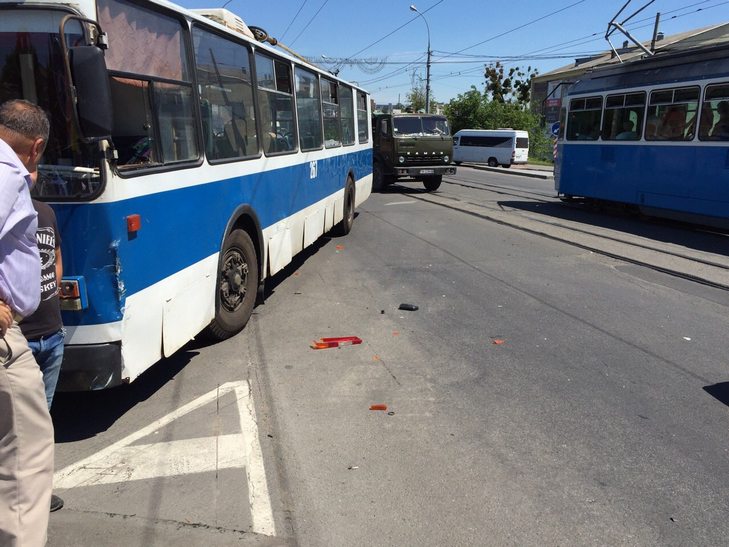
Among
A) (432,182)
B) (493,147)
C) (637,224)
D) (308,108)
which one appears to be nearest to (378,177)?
(432,182)

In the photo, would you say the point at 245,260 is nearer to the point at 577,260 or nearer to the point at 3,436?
the point at 3,436

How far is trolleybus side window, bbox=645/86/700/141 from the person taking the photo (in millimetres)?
11344

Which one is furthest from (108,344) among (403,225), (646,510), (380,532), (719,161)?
(719,161)

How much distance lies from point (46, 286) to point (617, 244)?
394 inches

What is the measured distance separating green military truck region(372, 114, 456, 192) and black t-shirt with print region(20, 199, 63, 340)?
55.1ft

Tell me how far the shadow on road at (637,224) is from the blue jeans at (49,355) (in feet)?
33.6

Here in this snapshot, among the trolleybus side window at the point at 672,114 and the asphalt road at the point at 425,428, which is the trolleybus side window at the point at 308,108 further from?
the trolleybus side window at the point at 672,114

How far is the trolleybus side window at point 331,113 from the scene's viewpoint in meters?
9.24

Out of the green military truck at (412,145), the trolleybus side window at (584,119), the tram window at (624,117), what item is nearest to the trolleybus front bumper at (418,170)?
the green military truck at (412,145)

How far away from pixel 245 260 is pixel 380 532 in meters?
3.42

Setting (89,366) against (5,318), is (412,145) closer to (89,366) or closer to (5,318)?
(89,366)

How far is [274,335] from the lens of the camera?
584 centimetres

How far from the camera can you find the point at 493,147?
38906mm

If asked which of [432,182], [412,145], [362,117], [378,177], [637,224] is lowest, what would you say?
[637,224]
